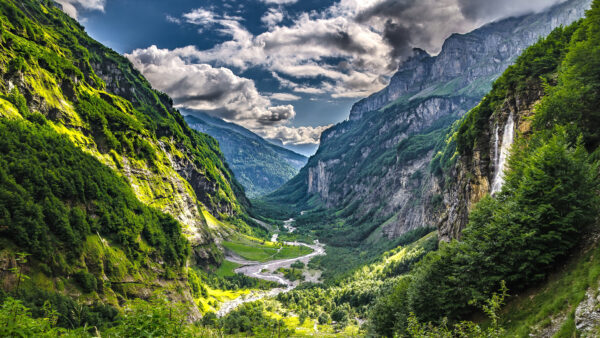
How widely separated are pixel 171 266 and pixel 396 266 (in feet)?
303

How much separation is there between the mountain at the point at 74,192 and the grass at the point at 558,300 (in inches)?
1298

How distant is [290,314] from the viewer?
112 meters

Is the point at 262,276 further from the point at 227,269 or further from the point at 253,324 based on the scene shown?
the point at 253,324

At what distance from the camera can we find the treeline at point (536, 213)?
21.3 metres

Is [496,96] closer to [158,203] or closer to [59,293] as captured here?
[59,293]

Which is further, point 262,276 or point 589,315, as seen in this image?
point 262,276

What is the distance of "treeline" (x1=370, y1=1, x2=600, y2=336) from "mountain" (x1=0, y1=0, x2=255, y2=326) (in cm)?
3143

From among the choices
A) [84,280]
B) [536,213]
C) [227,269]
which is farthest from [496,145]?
[227,269]

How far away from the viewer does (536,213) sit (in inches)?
867

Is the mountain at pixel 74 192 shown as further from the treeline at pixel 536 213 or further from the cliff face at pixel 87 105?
the treeline at pixel 536 213

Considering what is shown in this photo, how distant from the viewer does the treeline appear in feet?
69.8

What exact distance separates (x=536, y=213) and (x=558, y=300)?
21.0 feet

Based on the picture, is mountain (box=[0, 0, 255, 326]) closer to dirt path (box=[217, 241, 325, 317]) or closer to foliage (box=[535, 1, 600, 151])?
dirt path (box=[217, 241, 325, 317])

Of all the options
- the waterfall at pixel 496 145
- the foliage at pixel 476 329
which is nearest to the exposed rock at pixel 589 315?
the foliage at pixel 476 329
